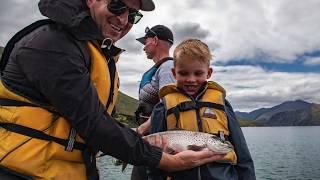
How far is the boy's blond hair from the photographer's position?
5.91m

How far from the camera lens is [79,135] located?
12.9 ft

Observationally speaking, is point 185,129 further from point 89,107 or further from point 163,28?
point 163,28

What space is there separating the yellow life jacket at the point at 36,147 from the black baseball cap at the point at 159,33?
197 inches

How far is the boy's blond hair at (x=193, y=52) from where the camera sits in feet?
19.4

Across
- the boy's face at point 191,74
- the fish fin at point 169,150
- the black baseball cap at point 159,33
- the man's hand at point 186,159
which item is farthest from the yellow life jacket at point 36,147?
the black baseball cap at point 159,33

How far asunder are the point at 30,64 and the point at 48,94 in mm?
347

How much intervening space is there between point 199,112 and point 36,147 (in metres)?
2.80

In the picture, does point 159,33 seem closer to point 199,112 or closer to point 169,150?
point 199,112

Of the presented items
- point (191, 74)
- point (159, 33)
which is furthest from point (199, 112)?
point (159, 33)

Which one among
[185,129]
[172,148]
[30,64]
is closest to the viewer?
[30,64]

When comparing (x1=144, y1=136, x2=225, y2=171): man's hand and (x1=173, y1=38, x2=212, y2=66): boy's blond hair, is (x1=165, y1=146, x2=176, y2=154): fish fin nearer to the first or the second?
(x1=144, y1=136, x2=225, y2=171): man's hand

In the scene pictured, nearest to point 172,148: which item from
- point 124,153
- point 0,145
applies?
point 124,153

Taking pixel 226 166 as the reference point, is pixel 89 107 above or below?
above

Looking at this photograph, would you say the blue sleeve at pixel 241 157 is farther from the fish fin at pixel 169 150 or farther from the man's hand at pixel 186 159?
the fish fin at pixel 169 150
